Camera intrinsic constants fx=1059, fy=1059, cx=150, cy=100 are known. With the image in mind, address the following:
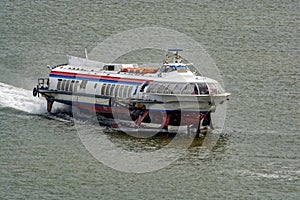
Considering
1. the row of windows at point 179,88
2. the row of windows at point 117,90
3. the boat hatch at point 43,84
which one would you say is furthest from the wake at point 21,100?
the row of windows at point 179,88

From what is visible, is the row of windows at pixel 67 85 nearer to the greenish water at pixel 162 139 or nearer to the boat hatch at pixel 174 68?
the greenish water at pixel 162 139

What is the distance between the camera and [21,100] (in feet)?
240

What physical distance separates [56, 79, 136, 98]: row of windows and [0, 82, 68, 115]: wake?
1588 mm

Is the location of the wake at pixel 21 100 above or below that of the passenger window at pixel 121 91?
below

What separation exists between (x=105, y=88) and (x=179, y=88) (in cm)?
649

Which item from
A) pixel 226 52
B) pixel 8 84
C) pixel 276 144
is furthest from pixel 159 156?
pixel 226 52

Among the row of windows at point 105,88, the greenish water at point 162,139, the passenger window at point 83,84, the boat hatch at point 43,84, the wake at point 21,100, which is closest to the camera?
the greenish water at point 162,139

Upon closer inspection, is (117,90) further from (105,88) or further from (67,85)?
(67,85)

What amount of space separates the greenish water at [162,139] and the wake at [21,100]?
0.29 feet

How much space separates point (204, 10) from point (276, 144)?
1480 inches

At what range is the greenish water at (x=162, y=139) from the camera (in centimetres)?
5284

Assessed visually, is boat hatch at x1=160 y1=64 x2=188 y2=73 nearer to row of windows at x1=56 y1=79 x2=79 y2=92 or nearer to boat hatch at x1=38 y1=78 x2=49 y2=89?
row of windows at x1=56 y1=79 x2=79 y2=92

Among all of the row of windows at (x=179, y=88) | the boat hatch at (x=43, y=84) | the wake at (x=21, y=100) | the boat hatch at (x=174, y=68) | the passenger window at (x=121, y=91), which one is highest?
the boat hatch at (x=174, y=68)

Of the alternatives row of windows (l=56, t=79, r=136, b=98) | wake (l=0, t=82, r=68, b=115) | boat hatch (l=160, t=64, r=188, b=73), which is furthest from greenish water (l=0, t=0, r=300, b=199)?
boat hatch (l=160, t=64, r=188, b=73)
